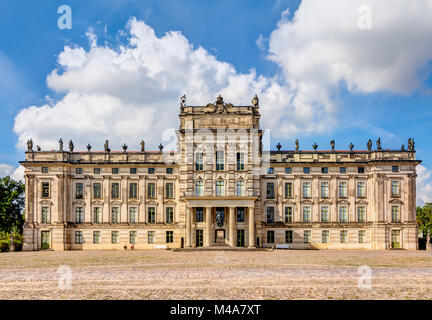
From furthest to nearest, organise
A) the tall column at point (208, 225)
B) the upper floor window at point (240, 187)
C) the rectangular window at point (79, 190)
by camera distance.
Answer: the rectangular window at point (79, 190)
the upper floor window at point (240, 187)
the tall column at point (208, 225)

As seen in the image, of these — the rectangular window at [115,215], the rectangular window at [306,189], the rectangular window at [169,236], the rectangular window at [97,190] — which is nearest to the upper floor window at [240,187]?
the rectangular window at [306,189]

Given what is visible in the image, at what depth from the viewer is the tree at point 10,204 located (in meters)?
63.2

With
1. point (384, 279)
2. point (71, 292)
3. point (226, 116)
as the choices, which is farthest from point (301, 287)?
point (226, 116)

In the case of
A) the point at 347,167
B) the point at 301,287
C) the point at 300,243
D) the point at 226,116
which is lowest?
the point at 300,243

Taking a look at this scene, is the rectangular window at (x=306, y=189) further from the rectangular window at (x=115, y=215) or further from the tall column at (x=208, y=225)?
the rectangular window at (x=115, y=215)

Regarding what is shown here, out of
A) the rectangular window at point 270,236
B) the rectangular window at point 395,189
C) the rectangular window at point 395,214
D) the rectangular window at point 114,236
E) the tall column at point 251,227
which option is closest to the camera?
the tall column at point 251,227

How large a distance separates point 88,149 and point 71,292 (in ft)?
148

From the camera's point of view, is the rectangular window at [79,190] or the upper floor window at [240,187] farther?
the rectangular window at [79,190]

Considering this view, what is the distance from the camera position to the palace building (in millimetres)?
57531

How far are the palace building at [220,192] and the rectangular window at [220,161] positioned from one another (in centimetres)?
13

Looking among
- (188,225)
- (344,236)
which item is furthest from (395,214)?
(188,225)

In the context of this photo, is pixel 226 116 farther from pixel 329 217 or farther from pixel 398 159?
pixel 398 159

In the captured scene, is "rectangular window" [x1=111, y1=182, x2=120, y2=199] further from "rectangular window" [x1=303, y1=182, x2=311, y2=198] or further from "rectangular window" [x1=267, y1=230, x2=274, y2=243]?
"rectangular window" [x1=303, y1=182, x2=311, y2=198]

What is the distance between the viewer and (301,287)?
63.3ft
